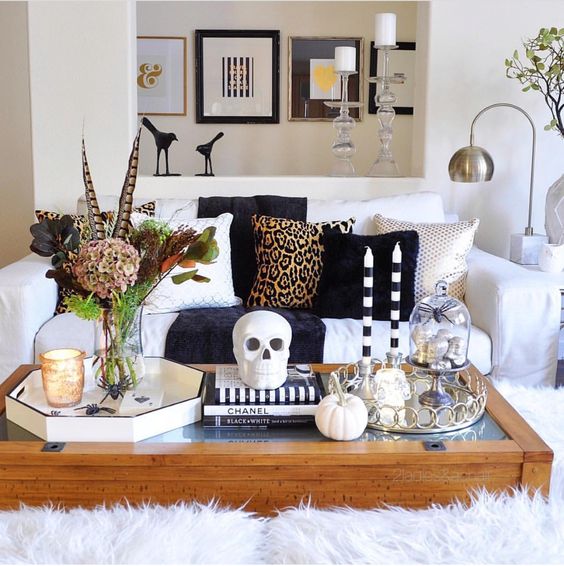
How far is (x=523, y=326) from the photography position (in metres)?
2.92

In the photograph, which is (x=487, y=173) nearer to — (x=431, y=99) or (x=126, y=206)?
Result: (x=431, y=99)

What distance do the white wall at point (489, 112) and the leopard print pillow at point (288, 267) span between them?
3.37 ft

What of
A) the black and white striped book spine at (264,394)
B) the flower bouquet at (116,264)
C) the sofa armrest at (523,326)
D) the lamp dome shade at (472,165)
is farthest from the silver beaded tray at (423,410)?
the lamp dome shade at (472,165)

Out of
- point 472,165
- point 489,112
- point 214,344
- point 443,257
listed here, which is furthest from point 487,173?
point 214,344

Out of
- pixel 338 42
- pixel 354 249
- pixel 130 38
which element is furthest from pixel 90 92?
pixel 338 42

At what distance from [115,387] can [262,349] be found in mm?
400

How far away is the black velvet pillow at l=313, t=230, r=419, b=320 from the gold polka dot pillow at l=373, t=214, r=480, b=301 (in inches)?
2.1

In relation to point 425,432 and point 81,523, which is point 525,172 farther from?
point 81,523

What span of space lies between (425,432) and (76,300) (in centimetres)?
91

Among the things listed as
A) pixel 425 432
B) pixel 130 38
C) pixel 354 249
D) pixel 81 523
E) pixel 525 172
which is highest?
→ pixel 130 38

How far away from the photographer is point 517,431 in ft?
6.41

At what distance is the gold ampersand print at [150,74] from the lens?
17.7 feet

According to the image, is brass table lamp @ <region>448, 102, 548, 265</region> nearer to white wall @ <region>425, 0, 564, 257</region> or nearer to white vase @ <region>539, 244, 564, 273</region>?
white wall @ <region>425, 0, 564, 257</region>

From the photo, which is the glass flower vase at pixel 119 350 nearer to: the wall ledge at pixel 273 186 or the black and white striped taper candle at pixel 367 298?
→ the black and white striped taper candle at pixel 367 298
